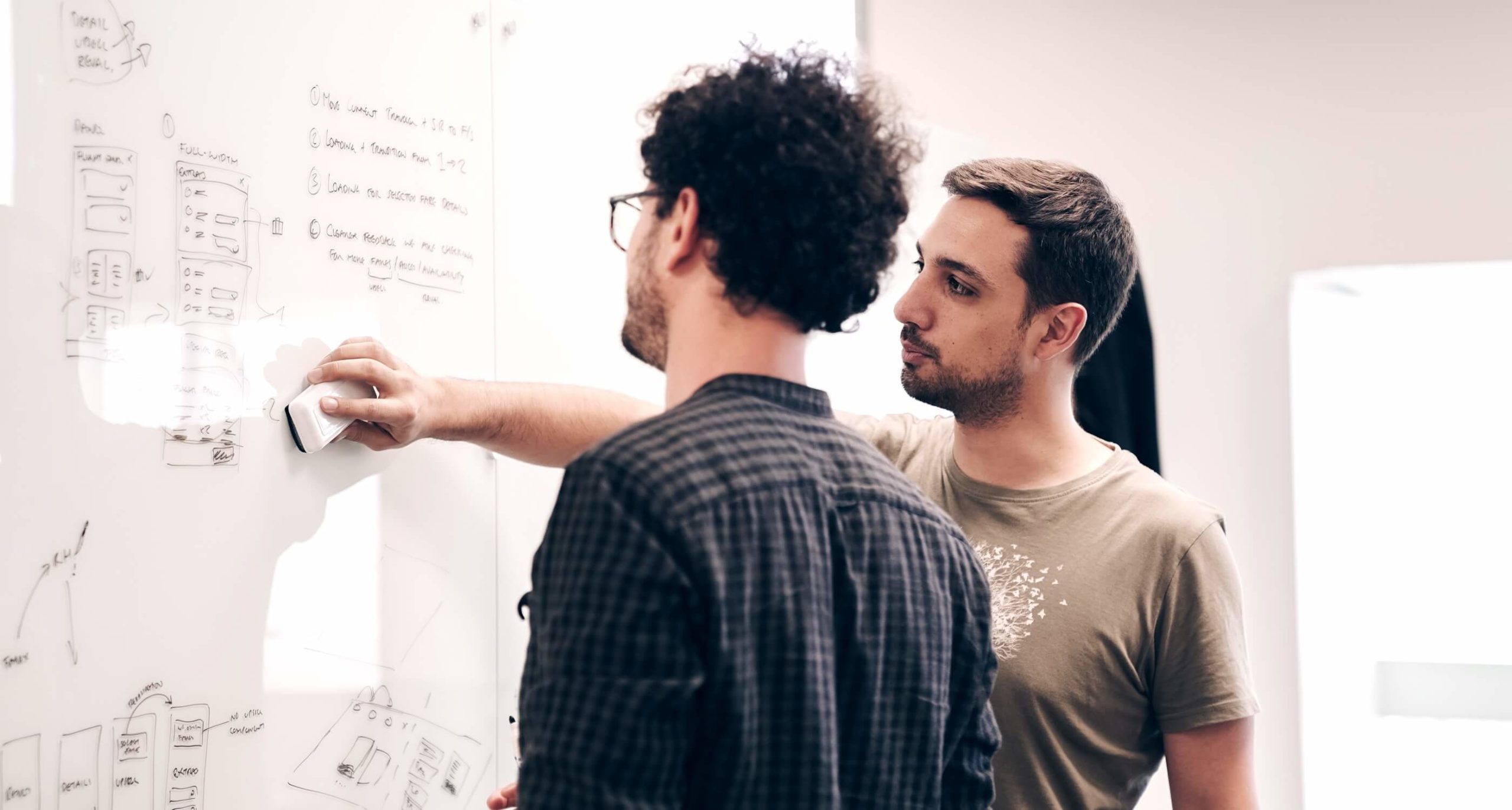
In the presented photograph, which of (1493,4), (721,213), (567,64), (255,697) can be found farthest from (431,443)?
(1493,4)

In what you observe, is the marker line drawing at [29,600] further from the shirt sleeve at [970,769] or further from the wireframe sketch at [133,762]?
the shirt sleeve at [970,769]

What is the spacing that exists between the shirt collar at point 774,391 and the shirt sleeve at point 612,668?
125 millimetres

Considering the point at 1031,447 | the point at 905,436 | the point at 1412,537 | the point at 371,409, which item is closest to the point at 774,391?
the point at 371,409

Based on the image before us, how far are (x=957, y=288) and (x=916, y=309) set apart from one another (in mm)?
57

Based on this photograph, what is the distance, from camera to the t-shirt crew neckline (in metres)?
1.42

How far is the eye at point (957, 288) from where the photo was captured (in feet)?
4.77

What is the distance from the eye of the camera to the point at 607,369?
5.73ft

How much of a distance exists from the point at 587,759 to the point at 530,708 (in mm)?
63

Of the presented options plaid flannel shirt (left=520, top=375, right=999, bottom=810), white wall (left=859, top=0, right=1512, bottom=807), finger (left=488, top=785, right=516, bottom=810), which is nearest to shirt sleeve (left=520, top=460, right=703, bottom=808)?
plaid flannel shirt (left=520, top=375, right=999, bottom=810)

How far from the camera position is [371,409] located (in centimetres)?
125

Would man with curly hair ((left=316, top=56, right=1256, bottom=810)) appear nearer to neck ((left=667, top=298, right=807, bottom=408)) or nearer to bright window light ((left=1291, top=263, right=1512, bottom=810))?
neck ((left=667, top=298, right=807, bottom=408))

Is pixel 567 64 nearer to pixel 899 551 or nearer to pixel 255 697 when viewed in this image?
pixel 255 697

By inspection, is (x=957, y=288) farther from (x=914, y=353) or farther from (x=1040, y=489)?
(x=1040, y=489)

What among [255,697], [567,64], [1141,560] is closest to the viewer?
[255,697]
